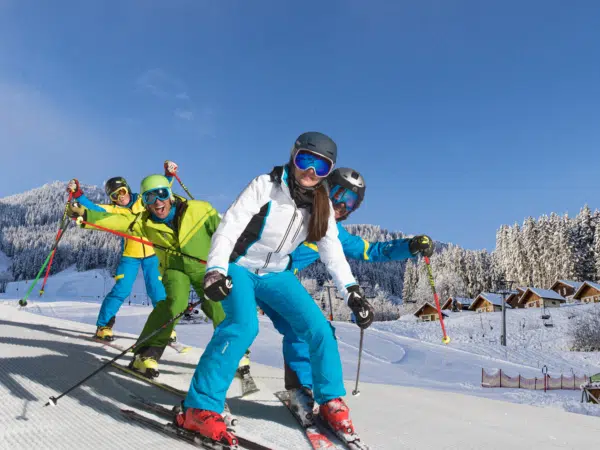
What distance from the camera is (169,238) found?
3916mm

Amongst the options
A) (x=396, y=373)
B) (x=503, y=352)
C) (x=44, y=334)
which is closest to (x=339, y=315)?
(x=503, y=352)

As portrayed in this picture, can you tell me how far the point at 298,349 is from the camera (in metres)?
3.09

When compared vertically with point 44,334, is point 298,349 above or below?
above

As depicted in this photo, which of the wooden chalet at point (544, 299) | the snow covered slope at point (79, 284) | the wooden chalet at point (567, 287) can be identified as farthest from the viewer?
the snow covered slope at point (79, 284)

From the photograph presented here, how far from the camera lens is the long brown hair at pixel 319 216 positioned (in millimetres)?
2721

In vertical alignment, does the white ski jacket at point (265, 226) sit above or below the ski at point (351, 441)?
above

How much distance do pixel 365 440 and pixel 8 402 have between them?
6.81 feet

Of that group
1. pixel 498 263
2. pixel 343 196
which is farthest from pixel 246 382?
pixel 498 263

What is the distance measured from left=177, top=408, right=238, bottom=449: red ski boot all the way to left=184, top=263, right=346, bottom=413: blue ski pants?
36 mm

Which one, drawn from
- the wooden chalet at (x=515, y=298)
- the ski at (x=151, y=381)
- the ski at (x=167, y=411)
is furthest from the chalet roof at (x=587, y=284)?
the ski at (x=167, y=411)

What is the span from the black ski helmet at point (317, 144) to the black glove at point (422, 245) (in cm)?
152

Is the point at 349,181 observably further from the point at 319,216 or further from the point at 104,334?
the point at 104,334

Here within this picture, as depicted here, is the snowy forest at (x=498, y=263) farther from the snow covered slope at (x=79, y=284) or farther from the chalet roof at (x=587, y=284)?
the chalet roof at (x=587, y=284)

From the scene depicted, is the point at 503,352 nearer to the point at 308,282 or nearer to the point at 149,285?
the point at 149,285
